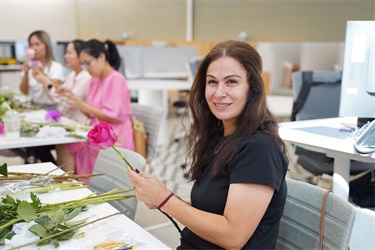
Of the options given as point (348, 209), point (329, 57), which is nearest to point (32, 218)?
point (348, 209)

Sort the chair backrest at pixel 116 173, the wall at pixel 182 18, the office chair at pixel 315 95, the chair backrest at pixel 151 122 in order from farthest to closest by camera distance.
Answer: the wall at pixel 182 18 → the office chair at pixel 315 95 → the chair backrest at pixel 151 122 → the chair backrest at pixel 116 173

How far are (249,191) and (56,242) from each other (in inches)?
19.9

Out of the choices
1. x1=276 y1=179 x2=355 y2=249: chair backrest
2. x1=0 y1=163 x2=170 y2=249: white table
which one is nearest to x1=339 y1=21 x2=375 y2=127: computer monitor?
x1=276 y1=179 x2=355 y2=249: chair backrest

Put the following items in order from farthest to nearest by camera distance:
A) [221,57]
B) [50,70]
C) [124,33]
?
[124,33], [50,70], [221,57]

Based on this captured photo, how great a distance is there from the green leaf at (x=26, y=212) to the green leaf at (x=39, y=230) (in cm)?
4

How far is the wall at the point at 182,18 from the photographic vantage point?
700 centimetres

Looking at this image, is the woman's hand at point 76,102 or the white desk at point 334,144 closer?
the white desk at point 334,144

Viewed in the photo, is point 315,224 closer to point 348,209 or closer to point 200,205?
point 348,209

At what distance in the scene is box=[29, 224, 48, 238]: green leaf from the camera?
1073 millimetres

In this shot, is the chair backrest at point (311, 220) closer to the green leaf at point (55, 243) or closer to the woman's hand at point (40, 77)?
the green leaf at point (55, 243)

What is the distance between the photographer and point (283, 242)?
1.37 metres

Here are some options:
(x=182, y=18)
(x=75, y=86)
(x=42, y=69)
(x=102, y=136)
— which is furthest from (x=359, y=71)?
(x=182, y=18)

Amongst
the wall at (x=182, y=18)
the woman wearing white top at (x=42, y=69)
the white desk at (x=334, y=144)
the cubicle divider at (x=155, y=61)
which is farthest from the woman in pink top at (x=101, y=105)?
the wall at (x=182, y=18)

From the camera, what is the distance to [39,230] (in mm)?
1081
